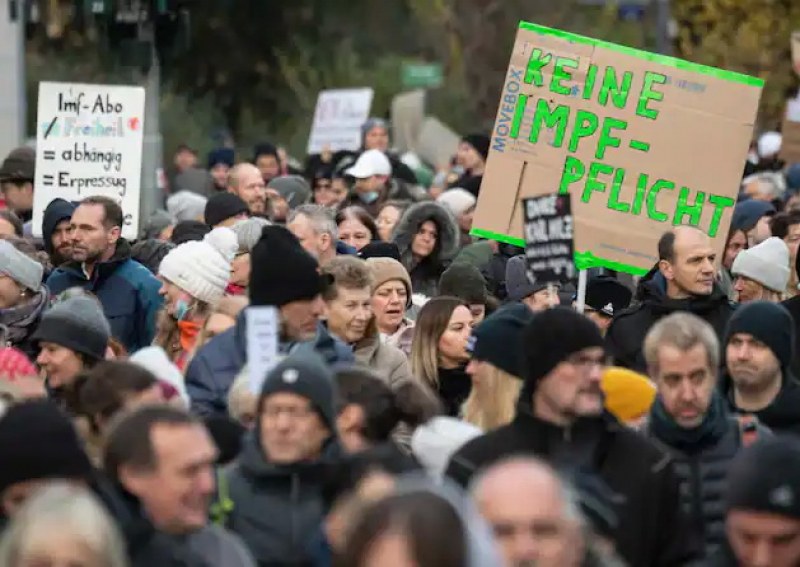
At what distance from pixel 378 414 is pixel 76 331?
2101mm

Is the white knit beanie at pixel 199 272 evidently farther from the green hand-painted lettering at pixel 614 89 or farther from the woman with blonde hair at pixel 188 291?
the green hand-painted lettering at pixel 614 89

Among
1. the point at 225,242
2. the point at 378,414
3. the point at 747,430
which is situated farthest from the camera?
the point at 225,242

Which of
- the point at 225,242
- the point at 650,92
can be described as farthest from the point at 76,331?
the point at 650,92

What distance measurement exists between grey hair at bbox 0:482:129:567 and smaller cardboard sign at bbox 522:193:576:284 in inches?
177

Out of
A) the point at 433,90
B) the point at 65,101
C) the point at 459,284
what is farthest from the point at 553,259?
the point at 433,90

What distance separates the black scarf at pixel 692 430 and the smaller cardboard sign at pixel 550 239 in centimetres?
153

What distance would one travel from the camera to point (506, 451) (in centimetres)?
802

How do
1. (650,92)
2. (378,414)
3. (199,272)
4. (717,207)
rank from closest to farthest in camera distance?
(378,414) < (199,272) < (717,207) < (650,92)

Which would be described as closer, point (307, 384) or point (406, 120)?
point (307, 384)

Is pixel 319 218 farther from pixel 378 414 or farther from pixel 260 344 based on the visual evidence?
pixel 378 414

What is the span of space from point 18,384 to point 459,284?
4450 mm

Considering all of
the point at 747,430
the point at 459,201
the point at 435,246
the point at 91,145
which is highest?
the point at 747,430

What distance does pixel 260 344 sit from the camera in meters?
9.00

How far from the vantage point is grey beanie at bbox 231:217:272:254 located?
12594 mm
